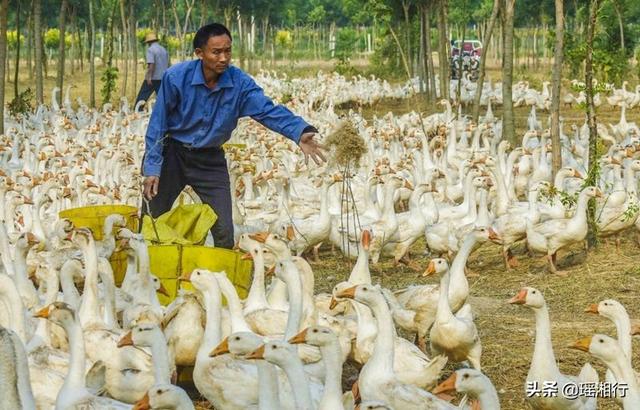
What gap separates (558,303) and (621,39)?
24.5 meters

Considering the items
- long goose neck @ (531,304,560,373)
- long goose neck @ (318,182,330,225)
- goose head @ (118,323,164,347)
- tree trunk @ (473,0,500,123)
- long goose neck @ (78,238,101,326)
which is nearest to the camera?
goose head @ (118,323,164,347)

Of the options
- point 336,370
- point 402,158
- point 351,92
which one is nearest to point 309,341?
point 336,370

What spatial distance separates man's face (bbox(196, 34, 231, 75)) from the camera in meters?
8.47

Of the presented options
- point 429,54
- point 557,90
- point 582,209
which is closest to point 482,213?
point 582,209

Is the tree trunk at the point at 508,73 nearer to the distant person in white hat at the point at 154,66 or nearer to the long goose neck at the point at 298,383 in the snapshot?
the distant person in white hat at the point at 154,66

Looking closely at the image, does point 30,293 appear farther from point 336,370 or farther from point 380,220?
point 380,220

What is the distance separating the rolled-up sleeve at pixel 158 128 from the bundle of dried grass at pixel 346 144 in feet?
4.43

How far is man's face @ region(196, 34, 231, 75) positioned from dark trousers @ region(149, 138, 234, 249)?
71 cm

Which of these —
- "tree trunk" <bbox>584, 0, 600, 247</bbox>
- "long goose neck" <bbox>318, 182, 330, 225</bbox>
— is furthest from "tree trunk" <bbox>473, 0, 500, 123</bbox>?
"long goose neck" <bbox>318, 182, 330, 225</bbox>

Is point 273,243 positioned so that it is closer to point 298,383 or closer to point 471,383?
point 298,383

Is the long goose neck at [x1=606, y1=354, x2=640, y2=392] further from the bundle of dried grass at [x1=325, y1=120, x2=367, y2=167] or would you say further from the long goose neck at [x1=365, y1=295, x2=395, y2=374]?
the bundle of dried grass at [x1=325, y1=120, x2=367, y2=167]

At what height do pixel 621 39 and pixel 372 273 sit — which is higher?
pixel 621 39

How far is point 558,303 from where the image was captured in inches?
409

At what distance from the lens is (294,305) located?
23.4ft
